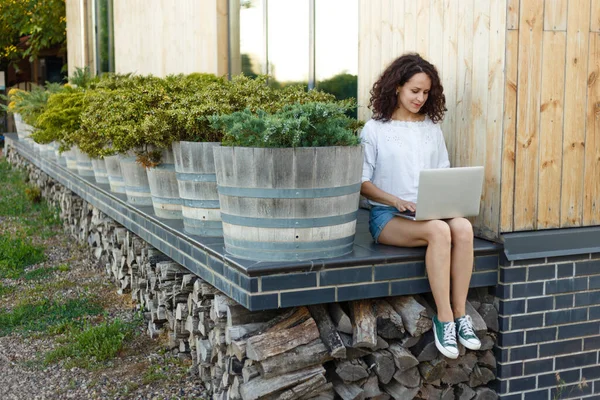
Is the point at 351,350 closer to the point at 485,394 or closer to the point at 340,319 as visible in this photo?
the point at 340,319

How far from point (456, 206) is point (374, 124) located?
628mm

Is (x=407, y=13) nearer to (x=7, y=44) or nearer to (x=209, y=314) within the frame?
(x=209, y=314)

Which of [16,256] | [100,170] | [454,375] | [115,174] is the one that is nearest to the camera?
[454,375]

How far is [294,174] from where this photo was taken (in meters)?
2.97

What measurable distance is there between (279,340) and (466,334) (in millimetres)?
849

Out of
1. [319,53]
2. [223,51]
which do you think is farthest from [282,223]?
[223,51]

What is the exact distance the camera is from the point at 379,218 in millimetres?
3498

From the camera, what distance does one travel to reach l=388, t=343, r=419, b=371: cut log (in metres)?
3.16

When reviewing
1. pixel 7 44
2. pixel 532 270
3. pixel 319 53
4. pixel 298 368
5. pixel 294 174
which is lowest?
pixel 298 368

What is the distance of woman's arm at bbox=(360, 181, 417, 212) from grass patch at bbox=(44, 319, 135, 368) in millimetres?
1988

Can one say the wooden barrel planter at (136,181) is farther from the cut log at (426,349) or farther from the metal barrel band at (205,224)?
the cut log at (426,349)

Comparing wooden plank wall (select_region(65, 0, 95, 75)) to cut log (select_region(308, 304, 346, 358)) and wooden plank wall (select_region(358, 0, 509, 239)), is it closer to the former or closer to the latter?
wooden plank wall (select_region(358, 0, 509, 239))

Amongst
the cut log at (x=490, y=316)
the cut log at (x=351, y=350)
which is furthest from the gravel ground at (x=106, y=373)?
the cut log at (x=490, y=316)

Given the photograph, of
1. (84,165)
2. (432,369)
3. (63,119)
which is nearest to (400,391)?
(432,369)
